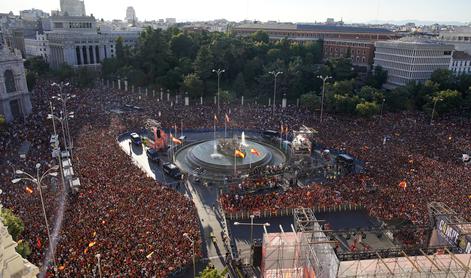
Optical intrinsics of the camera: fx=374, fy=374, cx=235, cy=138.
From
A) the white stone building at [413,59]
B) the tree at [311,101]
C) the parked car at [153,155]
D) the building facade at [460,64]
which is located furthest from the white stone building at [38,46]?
the building facade at [460,64]

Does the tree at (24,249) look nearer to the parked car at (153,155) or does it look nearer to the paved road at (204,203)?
the paved road at (204,203)

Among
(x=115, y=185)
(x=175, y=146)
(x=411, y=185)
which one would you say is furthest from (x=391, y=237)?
(x=175, y=146)

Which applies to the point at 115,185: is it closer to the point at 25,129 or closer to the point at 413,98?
the point at 25,129

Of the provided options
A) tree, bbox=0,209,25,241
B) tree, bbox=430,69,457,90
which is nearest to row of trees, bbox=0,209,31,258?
tree, bbox=0,209,25,241

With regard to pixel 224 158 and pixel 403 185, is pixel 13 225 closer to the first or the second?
pixel 224 158

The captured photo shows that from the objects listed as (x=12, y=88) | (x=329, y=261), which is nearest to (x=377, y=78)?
(x=12, y=88)

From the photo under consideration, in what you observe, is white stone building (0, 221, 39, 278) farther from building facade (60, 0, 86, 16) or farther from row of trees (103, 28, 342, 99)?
building facade (60, 0, 86, 16)
